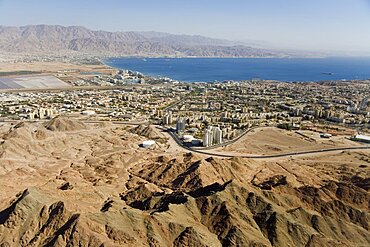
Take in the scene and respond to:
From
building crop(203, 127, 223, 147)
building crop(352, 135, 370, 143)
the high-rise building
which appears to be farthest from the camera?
building crop(352, 135, 370, 143)

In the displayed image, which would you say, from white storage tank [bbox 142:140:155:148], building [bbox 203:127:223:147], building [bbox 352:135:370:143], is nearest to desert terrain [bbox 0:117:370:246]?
white storage tank [bbox 142:140:155:148]

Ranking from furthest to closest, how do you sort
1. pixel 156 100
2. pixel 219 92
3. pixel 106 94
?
pixel 219 92 → pixel 106 94 → pixel 156 100

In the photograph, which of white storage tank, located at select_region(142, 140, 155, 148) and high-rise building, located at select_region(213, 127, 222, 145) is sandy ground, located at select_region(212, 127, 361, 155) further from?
white storage tank, located at select_region(142, 140, 155, 148)

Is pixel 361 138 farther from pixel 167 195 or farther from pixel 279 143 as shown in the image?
pixel 167 195

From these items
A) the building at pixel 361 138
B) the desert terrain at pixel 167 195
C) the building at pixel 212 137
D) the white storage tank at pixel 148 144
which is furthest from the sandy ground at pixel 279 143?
the white storage tank at pixel 148 144

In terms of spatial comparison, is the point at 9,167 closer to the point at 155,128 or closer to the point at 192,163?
the point at 192,163

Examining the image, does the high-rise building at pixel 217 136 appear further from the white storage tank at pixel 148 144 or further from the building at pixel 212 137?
the white storage tank at pixel 148 144

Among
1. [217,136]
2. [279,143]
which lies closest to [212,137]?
[217,136]

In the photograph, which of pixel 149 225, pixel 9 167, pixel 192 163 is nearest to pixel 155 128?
pixel 192 163

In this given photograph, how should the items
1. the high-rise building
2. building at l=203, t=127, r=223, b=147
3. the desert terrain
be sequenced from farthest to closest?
1. the high-rise building
2. building at l=203, t=127, r=223, b=147
3. the desert terrain
